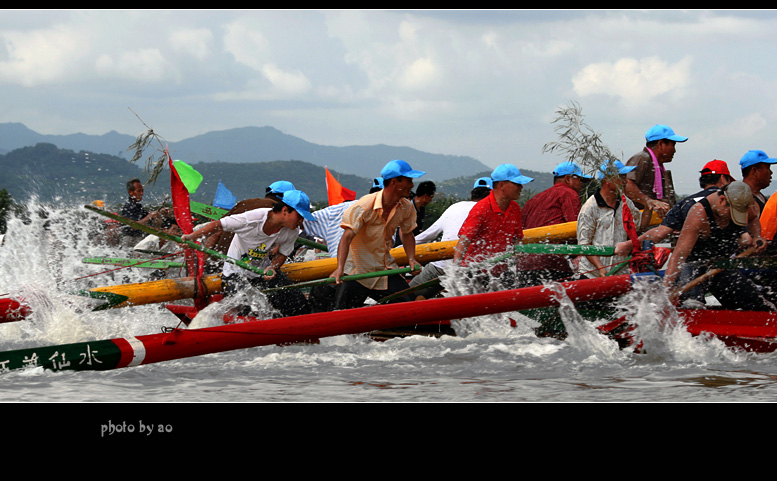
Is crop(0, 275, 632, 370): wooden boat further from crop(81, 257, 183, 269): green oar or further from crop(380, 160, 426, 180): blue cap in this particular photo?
crop(81, 257, 183, 269): green oar

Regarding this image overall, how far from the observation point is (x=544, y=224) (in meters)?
7.20

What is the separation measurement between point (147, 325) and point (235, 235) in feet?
9.57

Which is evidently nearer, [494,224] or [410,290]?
[494,224]

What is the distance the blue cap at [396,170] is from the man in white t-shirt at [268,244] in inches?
32.9

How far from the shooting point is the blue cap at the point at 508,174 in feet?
19.8

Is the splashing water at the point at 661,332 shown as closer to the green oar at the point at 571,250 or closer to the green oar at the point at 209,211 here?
the green oar at the point at 571,250

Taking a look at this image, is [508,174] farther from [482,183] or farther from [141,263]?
[141,263]

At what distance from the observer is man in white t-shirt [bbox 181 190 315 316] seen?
21.1 feet

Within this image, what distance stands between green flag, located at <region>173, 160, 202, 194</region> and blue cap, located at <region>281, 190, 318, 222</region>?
2.98ft

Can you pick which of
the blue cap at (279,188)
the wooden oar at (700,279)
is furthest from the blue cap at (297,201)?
the wooden oar at (700,279)

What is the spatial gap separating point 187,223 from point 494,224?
2.37 meters

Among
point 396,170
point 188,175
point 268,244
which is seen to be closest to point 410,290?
point 396,170

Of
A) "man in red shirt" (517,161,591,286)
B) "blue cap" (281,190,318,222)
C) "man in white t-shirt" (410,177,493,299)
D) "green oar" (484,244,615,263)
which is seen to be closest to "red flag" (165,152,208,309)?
"blue cap" (281,190,318,222)

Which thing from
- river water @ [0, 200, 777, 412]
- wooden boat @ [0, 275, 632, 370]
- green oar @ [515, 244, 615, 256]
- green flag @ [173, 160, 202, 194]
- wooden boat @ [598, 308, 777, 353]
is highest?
green flag @ [173, 160, 202, 194]
